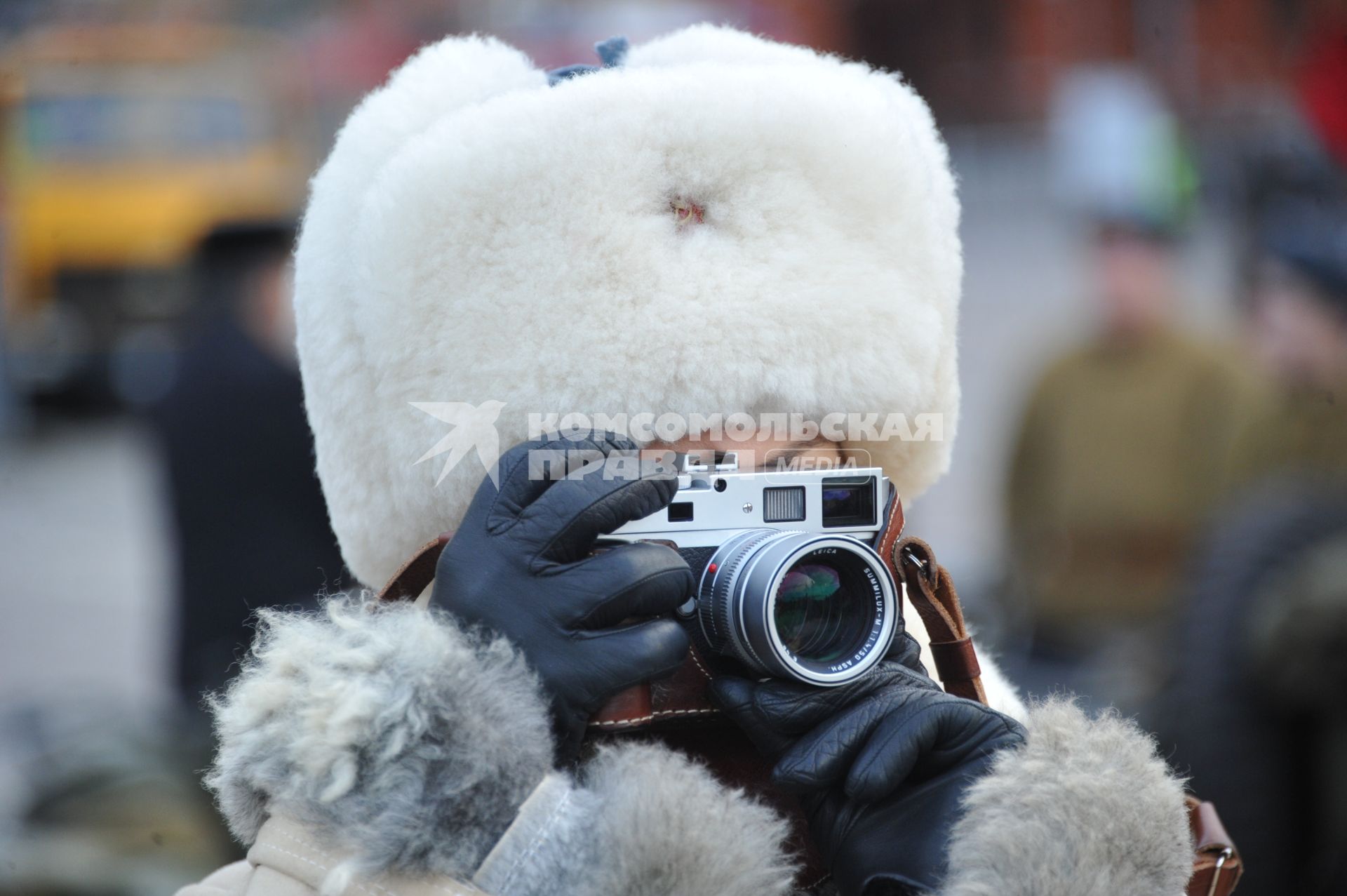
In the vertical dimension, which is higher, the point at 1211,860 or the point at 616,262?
the point at 616,262

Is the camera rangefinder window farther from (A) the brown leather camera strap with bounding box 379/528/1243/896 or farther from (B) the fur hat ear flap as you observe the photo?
(B) the fur hat ear flap

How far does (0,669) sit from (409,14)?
13075 millimetres

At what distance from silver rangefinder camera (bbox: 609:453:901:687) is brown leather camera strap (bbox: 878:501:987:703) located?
0.10 meters

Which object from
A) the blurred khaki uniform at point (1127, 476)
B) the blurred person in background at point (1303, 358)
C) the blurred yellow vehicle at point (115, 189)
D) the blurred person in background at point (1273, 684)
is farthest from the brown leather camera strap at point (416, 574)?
the blurred yellow vehicle at point (115, 189)

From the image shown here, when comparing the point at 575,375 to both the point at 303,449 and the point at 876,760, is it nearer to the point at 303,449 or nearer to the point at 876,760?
the point at 876,760

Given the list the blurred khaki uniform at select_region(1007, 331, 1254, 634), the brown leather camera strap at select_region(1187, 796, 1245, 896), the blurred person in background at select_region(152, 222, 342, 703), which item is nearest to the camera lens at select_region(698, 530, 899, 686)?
the brown leather camera strap at select_region(1187, 796, 1245, 896)

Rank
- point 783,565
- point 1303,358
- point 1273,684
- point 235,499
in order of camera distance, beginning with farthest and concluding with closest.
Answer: point 1303,358, point 235,499, point 1273,684, point 783,565

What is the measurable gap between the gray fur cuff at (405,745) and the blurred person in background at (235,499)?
2.17 m

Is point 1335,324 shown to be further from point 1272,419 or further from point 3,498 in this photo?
point 3,498

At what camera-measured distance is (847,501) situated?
1.27 meters

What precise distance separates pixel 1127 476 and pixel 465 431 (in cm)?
332

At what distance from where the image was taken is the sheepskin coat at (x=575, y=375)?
1.06 meters

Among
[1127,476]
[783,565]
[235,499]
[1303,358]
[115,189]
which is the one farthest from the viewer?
[115,189]

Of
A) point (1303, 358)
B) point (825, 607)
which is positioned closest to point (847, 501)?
point (825, 607)
